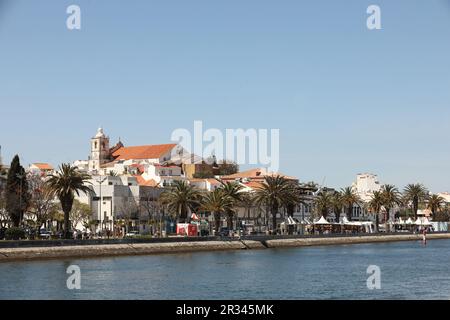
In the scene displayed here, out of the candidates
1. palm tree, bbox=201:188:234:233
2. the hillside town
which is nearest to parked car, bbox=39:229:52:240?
the hillside town

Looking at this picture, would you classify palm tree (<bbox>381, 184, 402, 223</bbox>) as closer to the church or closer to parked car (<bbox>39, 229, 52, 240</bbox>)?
the church

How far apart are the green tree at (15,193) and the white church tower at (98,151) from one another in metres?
96.5

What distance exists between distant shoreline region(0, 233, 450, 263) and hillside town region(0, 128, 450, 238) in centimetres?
550

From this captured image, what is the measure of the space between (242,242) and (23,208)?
27067 mm

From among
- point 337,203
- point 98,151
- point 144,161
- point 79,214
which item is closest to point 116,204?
point 79,214

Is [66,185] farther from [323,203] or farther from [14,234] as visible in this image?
[323,203]

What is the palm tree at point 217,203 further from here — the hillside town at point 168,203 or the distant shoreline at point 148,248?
the distant shoreline at point 148,248

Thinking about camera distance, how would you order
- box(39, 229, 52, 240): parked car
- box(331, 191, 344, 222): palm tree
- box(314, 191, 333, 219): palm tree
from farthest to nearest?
box(331, 191, 344, 222): palm tree → box(314, 191, 333, 219): palm tree → box(39, 229, 52, 240): parked car

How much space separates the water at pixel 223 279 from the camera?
45969 millimetres

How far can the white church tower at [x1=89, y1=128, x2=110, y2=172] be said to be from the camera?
19575 centimetres

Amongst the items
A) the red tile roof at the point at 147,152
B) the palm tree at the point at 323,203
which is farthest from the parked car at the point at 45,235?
the red tile roof at the point at 147,152
